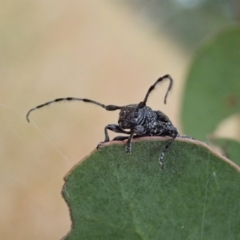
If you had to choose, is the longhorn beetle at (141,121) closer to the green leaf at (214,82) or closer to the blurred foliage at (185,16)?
the green leaf at (214,82)

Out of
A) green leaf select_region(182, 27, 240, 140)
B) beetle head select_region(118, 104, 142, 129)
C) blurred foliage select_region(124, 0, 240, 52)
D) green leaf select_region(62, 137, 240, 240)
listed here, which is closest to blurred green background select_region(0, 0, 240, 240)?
blurred foliage select_region(124, 0, 240, 52)

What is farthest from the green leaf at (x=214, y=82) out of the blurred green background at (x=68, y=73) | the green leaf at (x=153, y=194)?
the green leaf at (x=153, y=194)

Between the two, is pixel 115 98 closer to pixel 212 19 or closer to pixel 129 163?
pixel 212 19

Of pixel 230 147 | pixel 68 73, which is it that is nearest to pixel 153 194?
pixel 230 147

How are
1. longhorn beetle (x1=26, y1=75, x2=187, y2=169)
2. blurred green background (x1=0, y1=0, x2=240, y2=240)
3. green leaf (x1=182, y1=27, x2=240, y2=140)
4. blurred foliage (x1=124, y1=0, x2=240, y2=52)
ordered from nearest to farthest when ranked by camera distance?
longhorn beetle (x1=26, y1=75, x2=187, y2=169) < green leaf (x1=182, y1=27, x2=240, y2=140) < blurred green background (x1=0, y1=0, x2=240, y2=240) < blurred foliage (x1=124, y1=0, x2=240, y2=52)

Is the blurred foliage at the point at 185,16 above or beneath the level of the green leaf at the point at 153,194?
above

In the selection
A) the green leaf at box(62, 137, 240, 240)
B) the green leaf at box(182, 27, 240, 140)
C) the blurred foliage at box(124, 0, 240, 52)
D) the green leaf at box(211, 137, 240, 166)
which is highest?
the blurred foliage at box(124, 0, 240, 52)

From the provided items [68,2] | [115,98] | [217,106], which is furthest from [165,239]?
[68,2]

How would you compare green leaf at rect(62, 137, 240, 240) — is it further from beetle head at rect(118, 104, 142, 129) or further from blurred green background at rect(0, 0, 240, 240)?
blurred green background at rect(0, 0, 240, 240)
